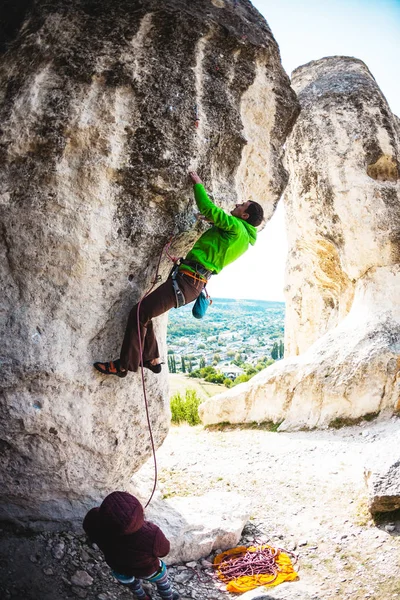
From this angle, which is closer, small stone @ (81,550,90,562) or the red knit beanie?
the red knit beanie

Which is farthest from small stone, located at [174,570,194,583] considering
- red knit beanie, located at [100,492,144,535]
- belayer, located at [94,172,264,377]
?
belayer, located at [94,172,264,377]

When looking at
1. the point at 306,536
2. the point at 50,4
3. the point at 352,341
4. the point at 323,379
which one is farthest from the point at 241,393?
the point at 50,4

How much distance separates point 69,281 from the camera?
17.1ft

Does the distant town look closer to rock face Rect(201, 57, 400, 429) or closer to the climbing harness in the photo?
rock face Rect(201, 57, 400, 429)

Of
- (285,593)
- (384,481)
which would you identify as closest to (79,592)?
(285,593)

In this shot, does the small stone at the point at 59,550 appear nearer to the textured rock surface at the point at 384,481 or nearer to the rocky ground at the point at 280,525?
the rocky ground at the point at 280,525

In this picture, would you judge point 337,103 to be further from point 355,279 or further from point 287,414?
point 287,414

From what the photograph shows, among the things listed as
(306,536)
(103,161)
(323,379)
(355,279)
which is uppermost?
(103,161)

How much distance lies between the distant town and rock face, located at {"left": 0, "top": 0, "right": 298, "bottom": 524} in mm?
36489

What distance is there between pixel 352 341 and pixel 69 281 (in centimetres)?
746

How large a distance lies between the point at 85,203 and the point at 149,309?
134cm

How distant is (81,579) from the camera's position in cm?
453

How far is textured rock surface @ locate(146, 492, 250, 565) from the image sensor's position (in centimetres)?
583

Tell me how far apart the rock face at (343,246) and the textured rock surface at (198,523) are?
14.9ft
